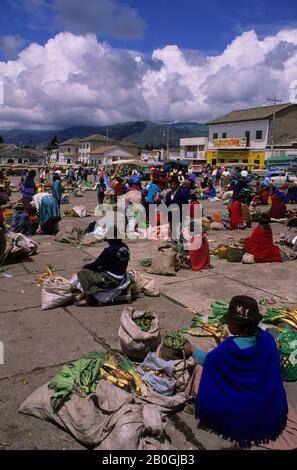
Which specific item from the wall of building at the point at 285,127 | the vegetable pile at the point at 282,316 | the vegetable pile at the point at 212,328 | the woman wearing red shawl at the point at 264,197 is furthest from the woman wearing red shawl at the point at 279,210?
the wall of building at the point at 285,127

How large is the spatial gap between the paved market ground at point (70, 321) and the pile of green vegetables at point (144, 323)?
48cm

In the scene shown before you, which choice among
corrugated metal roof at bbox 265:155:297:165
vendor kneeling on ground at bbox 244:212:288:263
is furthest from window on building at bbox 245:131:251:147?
vendor kneeling on ground at bbox 244:212:288:263

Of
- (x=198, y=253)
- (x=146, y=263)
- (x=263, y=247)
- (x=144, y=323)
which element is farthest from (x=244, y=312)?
(x=263, y=247)

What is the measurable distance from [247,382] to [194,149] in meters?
73.6

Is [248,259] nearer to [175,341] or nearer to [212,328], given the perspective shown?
[212,328]

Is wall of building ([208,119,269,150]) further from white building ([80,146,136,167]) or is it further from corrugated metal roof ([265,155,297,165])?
white building ([80,146,136,167])

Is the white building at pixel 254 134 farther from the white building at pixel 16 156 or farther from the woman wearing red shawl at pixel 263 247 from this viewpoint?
the white building at pixel 16 156

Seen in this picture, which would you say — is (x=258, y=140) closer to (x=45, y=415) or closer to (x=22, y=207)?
(x=22, y=207)

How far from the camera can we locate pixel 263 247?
848 cm

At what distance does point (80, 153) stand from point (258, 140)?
66.4m

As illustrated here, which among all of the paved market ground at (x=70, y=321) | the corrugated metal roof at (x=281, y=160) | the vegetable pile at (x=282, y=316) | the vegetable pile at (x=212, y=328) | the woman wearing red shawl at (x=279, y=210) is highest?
the corrugated metal roof at (x=281, y=160)

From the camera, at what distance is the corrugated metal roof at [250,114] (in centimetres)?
6104

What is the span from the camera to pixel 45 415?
132 inches

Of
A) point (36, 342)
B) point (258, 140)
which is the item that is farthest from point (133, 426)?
point (258, 140)
